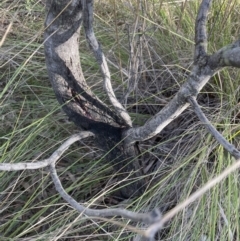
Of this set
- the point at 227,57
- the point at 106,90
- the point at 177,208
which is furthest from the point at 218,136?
the point at 177,208

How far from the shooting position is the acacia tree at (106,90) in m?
0.86

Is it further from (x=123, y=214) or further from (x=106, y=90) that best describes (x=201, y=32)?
(x=123, y=214)

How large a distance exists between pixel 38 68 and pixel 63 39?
0.59 meters

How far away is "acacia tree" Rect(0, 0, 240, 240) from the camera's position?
0.86 meters

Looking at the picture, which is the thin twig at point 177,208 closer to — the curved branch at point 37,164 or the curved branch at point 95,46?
the curved branch at point 37,164

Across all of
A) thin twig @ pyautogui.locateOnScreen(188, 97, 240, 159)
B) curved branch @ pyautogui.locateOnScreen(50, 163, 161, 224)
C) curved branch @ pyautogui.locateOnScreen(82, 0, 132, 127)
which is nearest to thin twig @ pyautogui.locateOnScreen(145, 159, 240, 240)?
curved branch @ pyautogui.locateOnScreen(50, 163, 161, 224)

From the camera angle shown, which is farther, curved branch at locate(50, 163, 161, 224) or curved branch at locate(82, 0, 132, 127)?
curved branch at locate(82, 0, 132, 127)

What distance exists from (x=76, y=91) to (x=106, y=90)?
8cm

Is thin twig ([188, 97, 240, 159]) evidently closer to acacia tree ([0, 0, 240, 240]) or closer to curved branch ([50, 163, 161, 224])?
acacia tree ([0, 0, 240, 240])

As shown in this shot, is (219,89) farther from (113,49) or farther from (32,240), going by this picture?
(32,240)

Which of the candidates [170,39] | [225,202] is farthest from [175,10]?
[225,202]

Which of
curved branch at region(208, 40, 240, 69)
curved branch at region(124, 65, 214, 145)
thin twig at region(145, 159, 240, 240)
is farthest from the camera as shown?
curved branch at region(124, 65, 214, 145)

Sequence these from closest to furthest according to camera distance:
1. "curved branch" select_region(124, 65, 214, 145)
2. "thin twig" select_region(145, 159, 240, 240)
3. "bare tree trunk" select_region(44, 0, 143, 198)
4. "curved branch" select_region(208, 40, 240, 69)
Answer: "thin twig" select_region(145, 159, 240, 240), "curved branch" select_region(208, 40, 240, 69), "curved branch" select_region(124, 65, 214, 145), "bare tree trunk" select_region(44, 0, 143, 198)

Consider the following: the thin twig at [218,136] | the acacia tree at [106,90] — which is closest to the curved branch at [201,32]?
the acacia tree at [106,90]
